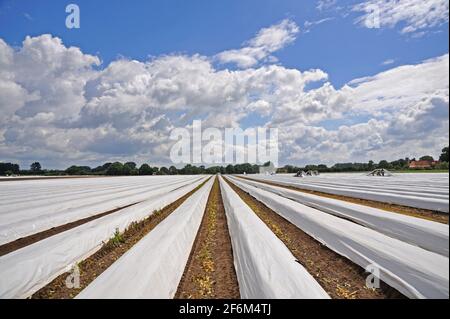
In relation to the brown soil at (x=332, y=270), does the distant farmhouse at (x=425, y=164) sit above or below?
above

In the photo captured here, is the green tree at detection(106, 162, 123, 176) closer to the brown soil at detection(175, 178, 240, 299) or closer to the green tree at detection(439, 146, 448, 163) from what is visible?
the brown soil at detection(175, 178, 240, 299)

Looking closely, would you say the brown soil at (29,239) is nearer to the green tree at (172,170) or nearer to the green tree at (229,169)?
the green tree at (172,170)

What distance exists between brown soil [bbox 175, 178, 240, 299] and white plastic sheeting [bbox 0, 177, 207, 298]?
7.04 ft

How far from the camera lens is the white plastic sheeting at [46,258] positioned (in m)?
3.89

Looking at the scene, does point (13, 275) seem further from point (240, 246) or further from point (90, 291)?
point (240, 246)

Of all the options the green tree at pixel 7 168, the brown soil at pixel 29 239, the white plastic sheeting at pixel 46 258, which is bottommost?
the brown soil at pixel 29 239

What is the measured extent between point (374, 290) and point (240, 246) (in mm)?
2400

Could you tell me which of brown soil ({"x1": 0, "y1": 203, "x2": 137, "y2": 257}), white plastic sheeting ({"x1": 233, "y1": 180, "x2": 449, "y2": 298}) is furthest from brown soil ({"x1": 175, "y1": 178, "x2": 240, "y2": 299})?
brown soil ({"x1": 0, "y1": 203, "x2": 137, "y2": 257})

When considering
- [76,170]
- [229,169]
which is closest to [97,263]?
[76,170]

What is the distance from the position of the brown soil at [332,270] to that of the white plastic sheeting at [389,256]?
0.50 feet

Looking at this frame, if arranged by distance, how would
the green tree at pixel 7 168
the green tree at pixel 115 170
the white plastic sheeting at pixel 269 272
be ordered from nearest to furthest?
1. the white plastic sheeting at pixel 269 272
2. the green tree at pixel 7 168
3. the green tree at pixel 115 170

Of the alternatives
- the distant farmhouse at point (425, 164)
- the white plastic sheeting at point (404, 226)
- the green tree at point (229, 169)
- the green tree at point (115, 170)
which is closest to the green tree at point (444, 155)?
the distant farmhouse at point (425, 164)

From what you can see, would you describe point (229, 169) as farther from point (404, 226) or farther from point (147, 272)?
point (404, 226)
